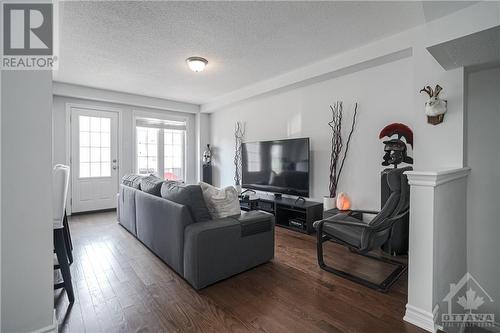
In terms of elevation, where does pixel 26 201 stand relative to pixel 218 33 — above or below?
below

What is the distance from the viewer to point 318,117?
3.89 metres

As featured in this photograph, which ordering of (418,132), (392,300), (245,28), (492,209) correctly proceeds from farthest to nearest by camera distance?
1. (245,28)
2. (418,132)
3. (492,209)
4. (392,300)

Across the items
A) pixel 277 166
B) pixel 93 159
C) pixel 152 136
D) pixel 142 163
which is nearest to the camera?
pixel 277 166

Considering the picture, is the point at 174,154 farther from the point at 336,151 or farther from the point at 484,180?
the point at 484,180

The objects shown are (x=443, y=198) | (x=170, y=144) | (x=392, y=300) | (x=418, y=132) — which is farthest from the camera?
(x=170, y=144)

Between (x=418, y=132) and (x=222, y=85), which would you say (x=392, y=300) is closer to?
(x=418, y=132)

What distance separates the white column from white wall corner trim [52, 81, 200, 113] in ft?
17.1

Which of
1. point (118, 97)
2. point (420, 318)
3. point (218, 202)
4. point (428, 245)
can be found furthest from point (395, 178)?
point (118, 97)

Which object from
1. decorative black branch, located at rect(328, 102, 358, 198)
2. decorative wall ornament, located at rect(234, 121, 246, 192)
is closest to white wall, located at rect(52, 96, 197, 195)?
decorative wall ornament, located at rect(234, 121, 246, 192)

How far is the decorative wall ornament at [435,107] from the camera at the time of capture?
2175mm

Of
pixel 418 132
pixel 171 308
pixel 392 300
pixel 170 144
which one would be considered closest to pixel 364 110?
pixel 418 132

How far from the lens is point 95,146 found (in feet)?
16.4

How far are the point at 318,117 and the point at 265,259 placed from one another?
2429 millimetres

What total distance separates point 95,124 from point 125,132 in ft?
1.87
